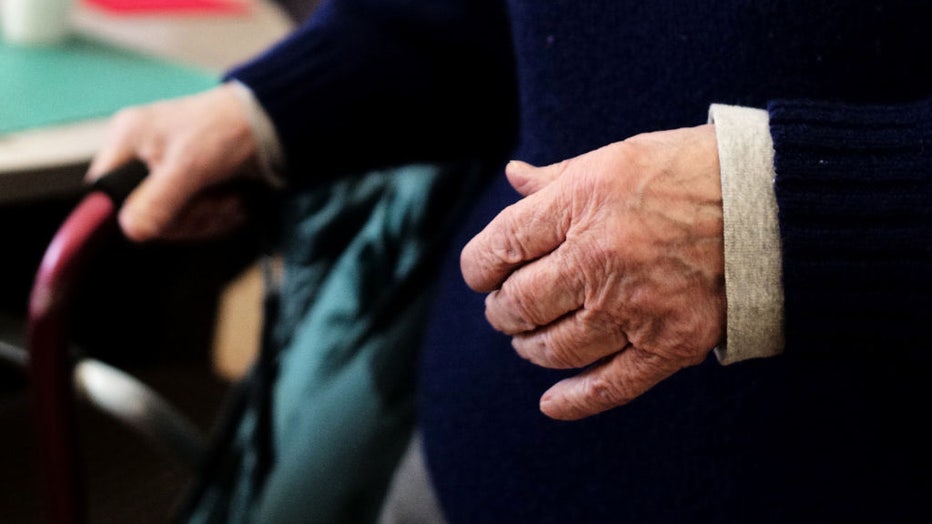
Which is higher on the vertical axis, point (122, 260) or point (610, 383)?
point (610, 383)

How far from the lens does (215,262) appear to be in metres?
1.47

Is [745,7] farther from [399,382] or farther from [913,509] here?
[399,382]

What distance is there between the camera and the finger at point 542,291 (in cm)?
41

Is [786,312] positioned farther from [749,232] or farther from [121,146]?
[121,146]

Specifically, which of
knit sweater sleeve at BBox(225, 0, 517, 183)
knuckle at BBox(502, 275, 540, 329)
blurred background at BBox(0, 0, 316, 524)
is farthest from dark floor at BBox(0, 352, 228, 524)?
knuckle at BBox(502, 275, 540, 329)

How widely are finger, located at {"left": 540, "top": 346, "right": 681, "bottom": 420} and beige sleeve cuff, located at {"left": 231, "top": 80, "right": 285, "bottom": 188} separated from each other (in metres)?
0.35

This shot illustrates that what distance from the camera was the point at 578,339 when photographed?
420mm

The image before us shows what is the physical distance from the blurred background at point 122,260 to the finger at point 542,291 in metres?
0.38

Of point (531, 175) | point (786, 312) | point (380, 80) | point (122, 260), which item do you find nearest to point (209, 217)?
point (380, 80)

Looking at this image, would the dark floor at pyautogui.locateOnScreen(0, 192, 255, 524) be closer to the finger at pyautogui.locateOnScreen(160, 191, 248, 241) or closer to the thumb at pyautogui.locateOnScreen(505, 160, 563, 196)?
the finger at pyautogui.locateOnScreen(160, 191, 248, 241)

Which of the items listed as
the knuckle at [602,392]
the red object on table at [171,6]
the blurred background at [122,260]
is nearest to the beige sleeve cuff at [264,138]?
the blurred background at [122,260]

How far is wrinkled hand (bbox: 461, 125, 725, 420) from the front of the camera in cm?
39

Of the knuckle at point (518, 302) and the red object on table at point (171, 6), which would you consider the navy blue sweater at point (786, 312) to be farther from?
the red object on table at point (171, 6)

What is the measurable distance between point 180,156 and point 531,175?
332 mm
